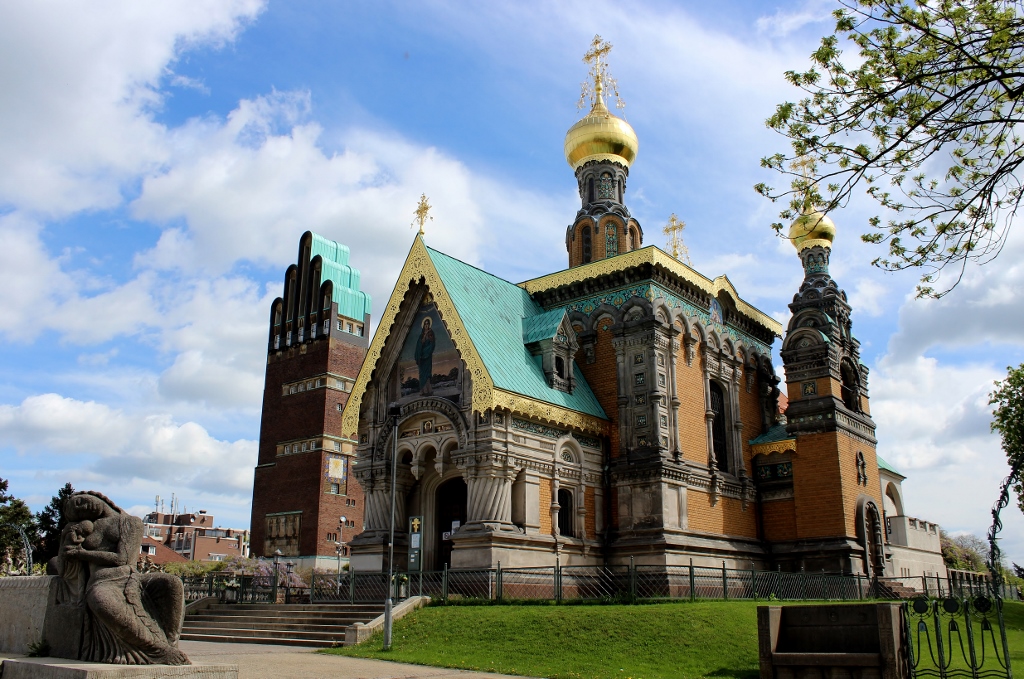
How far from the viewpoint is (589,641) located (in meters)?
14.7

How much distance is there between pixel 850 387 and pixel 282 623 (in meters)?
19.9

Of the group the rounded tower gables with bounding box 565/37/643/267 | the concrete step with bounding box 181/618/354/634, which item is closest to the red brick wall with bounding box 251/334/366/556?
the rounded tower gables with bounding box 565/37/643/267

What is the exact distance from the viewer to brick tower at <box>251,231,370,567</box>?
5519 cm

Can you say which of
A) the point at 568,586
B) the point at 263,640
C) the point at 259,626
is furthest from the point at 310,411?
the point at 263,640

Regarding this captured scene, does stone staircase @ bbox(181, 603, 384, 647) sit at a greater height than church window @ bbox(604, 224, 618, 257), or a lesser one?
lesser

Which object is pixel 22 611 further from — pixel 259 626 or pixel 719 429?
pixel 719 429

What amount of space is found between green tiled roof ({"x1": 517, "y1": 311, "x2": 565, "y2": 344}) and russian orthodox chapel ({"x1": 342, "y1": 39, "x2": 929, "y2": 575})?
66mm

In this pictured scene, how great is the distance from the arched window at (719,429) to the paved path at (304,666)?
15.4 metres

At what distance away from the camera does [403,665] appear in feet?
45.3

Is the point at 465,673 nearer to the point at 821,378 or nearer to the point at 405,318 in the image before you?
the point at 405,318

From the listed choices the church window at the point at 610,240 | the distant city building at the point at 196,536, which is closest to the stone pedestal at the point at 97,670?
the church window at the point at 610,240

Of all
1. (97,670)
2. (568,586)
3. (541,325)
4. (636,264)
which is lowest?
(97,670)

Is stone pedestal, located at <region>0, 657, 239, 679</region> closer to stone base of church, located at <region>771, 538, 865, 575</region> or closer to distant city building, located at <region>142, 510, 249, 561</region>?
stone base of church, located at <region>771, 538, 865, 575</region>

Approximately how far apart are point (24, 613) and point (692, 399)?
20.6m
